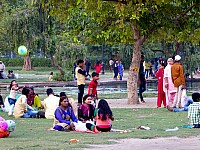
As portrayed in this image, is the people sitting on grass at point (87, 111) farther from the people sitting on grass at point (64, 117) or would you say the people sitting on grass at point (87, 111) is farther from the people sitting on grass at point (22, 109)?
the people sitting on grass at point (22, 109)

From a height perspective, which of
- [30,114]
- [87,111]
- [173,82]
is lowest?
[30,114]

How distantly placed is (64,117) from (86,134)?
1.04 m

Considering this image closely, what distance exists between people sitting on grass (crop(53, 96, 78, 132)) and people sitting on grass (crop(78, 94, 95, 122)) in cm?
40

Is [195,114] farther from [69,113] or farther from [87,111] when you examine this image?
A: [69,113]

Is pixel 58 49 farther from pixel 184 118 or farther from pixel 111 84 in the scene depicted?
pixel 184 118

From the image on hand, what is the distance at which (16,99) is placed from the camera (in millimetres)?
19984

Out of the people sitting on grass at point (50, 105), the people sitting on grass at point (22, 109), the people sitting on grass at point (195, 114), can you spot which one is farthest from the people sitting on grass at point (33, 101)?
the people sitting on grass at point (195, 114)

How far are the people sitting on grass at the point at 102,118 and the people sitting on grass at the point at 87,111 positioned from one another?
918 millimetres

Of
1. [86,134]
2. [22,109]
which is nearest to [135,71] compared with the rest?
[22,109]

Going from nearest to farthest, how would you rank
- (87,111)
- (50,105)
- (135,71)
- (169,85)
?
(87,111), (50,105), (169,85), (135,71)

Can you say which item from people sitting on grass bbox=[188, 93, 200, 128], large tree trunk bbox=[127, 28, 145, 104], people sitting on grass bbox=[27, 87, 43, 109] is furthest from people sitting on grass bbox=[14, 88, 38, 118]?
large tree trunk bbox=[127, 28, 145, 104]

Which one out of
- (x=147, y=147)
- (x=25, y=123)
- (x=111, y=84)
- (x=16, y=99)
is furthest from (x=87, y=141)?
(x=111, y=84)

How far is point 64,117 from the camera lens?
15.0m

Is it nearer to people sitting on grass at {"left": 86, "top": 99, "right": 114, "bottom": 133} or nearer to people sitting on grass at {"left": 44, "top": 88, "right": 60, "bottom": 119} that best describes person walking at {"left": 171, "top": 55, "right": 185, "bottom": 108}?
people sitting on grass at {"left": 44, "top": 88, "right": 60, "bottom": 119}
